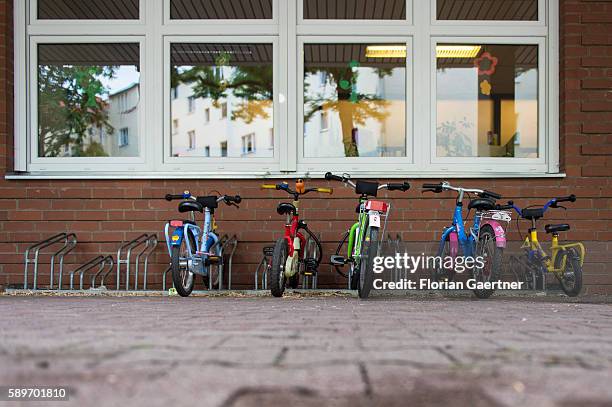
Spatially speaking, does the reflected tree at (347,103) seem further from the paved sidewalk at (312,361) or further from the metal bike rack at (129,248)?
the paved sidewalk at (312,361)

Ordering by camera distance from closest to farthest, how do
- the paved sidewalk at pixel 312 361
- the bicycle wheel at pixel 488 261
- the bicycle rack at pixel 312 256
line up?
the paved sidewalk at pixel 312 361 < the bicycle wheel at pixel 488 261 < the bicycle rack at pixel 312 256

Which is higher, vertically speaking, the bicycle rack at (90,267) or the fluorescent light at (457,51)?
the fluorescent light at (457,51)

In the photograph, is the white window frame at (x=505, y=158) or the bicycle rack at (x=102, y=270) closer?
the bicycle rack at (x=102, y=270)

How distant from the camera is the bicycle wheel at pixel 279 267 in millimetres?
5277

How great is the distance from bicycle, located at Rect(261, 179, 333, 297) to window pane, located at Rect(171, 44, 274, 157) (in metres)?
1.03

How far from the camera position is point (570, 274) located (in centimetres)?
541

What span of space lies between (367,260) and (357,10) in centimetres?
283

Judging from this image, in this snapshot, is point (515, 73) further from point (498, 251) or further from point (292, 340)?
point (292, 340)

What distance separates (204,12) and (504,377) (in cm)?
551

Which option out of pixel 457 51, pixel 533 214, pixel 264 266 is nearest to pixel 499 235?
pixel 533 214

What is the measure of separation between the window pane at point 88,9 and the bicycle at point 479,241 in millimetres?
3331

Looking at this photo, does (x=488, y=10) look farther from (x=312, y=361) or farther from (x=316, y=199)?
(x=312, y=361)

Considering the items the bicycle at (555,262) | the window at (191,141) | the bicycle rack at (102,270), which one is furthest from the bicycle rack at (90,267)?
the bicycle at (555,262)

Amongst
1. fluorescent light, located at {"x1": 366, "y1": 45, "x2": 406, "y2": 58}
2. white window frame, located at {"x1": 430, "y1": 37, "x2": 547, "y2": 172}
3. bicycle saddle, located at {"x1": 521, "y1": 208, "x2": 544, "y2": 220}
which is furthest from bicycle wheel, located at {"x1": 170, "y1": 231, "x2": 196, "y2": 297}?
bicycle saddle, located at {"x1": 521, "y1": 208, "x2": 544, "y2": 220}
